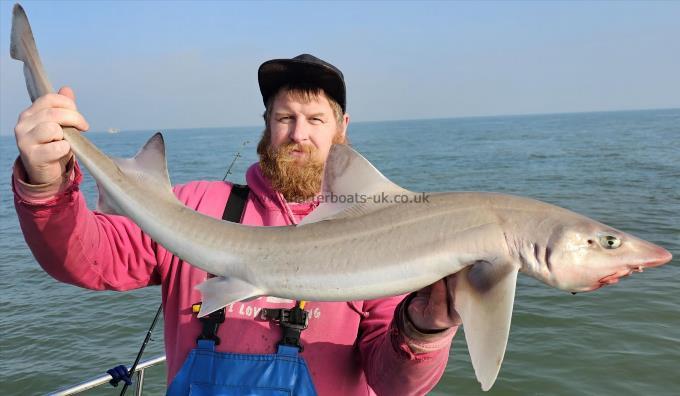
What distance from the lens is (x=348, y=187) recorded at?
235 cm

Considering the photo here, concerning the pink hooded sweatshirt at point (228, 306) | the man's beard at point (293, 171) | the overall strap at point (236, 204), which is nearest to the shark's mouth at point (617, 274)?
the pink hooded sweatshirt at point (228, 306)

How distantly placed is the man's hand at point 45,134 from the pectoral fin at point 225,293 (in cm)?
87

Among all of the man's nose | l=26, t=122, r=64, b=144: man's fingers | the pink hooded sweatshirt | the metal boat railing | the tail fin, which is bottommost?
the metal boat railing

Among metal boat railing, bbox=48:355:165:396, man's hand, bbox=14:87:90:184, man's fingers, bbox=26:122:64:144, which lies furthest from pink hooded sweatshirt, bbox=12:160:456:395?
metal boat railing, bbox=48:355:165:396

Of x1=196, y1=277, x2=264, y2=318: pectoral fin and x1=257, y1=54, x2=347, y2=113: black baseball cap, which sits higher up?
x1=257, y1=54, x2=347, y2=113: black baseball cap

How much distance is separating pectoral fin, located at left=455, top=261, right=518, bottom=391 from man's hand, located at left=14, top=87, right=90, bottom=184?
186cm

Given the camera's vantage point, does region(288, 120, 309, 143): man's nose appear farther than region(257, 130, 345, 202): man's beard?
Yes

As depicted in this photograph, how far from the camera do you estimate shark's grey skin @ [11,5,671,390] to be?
2131mm

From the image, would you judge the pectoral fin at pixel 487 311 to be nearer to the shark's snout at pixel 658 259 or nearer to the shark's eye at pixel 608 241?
the shark's eye at pixel 608 241

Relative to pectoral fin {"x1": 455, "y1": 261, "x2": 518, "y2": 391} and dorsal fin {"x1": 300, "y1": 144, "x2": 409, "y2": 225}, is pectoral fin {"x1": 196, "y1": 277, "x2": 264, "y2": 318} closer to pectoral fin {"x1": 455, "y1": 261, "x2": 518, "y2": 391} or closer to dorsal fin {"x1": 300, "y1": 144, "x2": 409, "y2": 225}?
dorsal fin {"x1": 300, "y1": 144, "x2": 409, "y2": 225}

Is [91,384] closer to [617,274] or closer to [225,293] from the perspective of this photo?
[225,293]

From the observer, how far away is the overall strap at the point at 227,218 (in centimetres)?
283

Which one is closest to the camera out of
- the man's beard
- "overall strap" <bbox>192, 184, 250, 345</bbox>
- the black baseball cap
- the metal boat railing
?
"overall strap" <bbox>192, 184, 250, 345</bbox>

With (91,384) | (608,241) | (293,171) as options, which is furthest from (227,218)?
(608,241)
